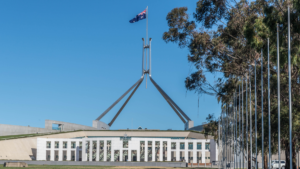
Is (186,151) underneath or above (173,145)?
underneath

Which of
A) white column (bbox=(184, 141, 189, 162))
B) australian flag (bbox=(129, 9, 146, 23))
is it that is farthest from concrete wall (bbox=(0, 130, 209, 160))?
australian flag (bbox=(129, 9, 146, 23))

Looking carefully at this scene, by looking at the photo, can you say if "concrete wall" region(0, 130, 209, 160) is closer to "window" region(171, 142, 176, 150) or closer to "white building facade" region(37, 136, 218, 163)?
"white building facade" region(37, 136, 218, 163)

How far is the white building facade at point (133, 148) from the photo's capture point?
36.1 m

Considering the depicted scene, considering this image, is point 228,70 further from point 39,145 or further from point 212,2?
point 39,145

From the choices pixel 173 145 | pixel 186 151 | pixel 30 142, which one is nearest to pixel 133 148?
pixel 173 145

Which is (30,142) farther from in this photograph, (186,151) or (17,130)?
(186,151)

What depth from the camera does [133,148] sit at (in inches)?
1422

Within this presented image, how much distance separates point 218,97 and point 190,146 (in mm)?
15648

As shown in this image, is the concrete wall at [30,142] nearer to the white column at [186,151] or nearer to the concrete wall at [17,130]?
the white column at [186,151]

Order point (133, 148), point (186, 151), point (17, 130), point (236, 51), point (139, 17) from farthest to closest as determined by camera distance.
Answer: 1. point (17, 130)
2. point (186, 151)
3. point (139, 17)
4. point (133, 148)
5. point (236, 51)

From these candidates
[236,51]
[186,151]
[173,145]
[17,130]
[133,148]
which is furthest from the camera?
[17,130]

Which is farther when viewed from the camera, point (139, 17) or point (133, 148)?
point (139, 17)

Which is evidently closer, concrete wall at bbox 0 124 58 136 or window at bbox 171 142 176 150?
window at bbox 171 142 176 150

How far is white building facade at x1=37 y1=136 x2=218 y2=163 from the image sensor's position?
36125mm
